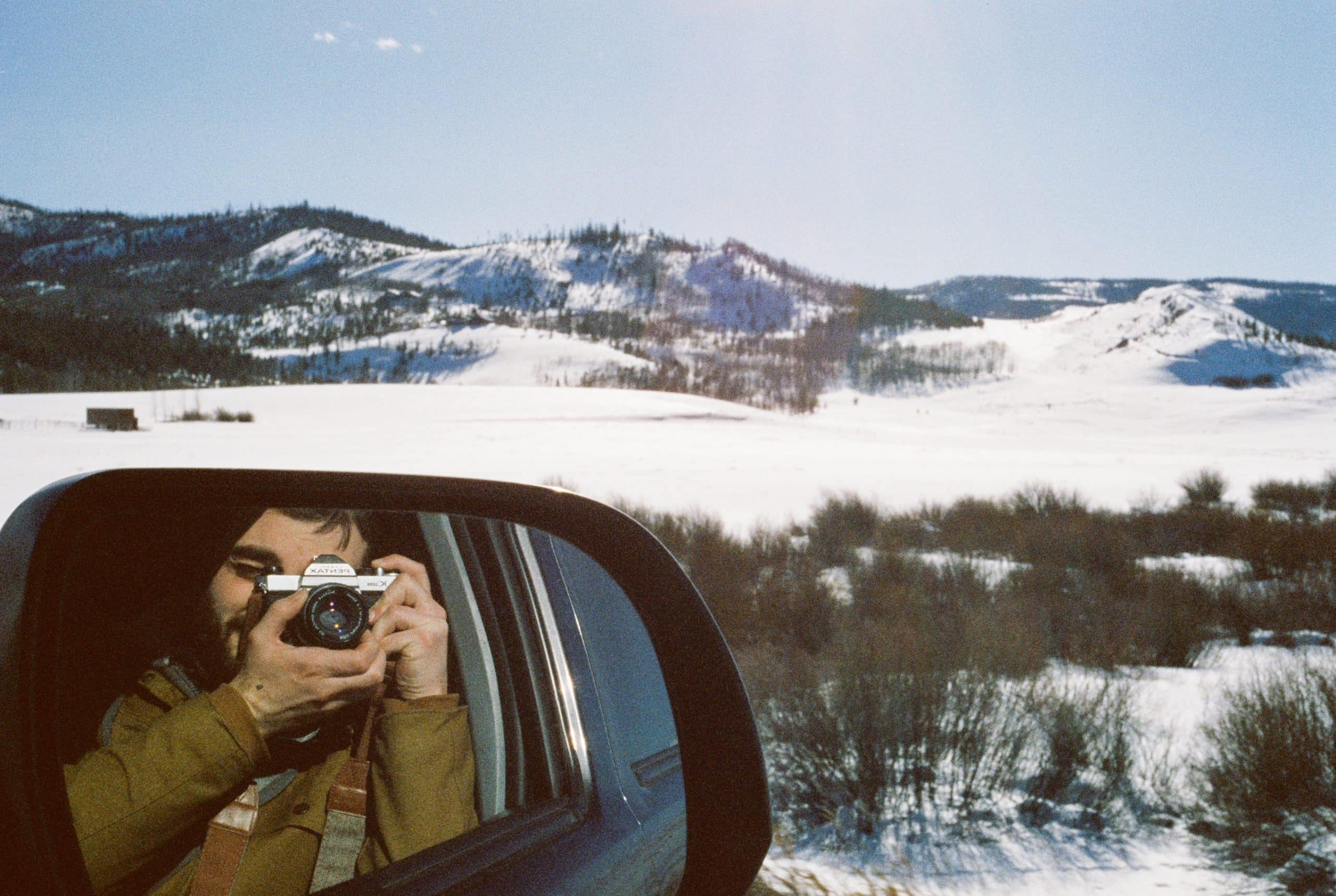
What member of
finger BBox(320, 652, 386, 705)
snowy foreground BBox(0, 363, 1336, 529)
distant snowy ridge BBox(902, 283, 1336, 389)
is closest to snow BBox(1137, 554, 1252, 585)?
snowy foreground BBox(0, 363, 1336, 529)

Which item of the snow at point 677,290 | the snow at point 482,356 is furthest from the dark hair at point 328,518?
the snow at point 677,290

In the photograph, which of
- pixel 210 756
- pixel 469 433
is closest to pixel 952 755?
pixel 210 756

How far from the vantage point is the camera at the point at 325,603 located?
0.92 metres

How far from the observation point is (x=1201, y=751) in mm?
4316

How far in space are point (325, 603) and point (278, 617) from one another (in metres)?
0.05

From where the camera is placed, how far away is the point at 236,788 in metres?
0.86

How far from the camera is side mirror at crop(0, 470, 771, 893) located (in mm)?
825

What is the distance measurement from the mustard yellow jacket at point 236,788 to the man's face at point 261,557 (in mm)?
88

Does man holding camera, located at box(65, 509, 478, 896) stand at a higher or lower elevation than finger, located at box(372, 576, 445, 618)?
lower

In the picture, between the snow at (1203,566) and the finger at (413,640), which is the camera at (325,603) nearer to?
the finger at (413,640)

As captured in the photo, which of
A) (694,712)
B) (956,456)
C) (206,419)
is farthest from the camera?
(206,419)

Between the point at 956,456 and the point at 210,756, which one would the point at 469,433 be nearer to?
the point at 956,456

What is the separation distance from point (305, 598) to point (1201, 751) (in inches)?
192

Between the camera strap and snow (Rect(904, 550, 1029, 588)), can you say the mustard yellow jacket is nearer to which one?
the camera strap
